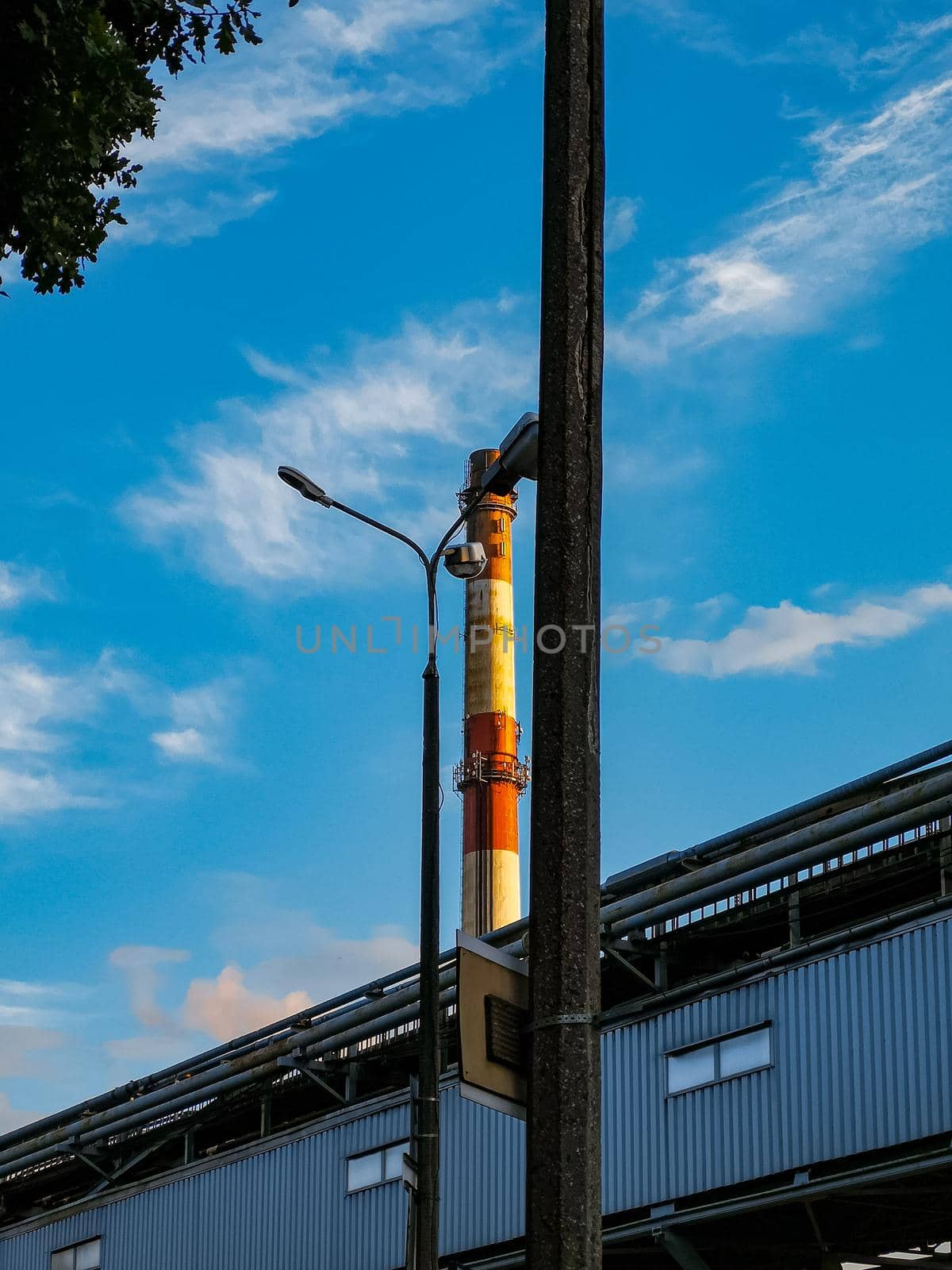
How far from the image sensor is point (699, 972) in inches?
1106

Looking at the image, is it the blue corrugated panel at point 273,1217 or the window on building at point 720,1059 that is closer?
the window on building at point 720,1059

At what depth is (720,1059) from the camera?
2531 cm

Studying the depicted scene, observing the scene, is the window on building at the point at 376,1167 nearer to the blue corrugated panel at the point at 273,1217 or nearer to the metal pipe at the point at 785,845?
the blue corrugated panel at the point at 273,1217

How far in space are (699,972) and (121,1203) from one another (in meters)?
15.8

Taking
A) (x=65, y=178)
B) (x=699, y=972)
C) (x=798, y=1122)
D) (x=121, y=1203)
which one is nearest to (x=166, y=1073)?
(x=121, y=1203)

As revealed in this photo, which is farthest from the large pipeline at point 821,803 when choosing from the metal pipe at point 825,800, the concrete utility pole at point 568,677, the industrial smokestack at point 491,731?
the industrial smokestack at point 491,731

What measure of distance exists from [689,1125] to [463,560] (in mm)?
11488

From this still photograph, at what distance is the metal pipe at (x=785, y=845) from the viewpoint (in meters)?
23.5

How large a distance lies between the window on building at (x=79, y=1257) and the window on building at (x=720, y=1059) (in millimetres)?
17275

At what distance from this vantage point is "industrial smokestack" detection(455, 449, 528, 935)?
58219 mm

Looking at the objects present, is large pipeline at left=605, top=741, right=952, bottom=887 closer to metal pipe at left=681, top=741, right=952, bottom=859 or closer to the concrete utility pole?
metal pipe at left=681, top=741, right=952, bottom=859

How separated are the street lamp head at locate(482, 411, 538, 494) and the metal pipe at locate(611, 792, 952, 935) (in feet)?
44.2

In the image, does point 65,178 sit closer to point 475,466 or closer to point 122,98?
point 122,98

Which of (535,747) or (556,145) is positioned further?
(556,145)
